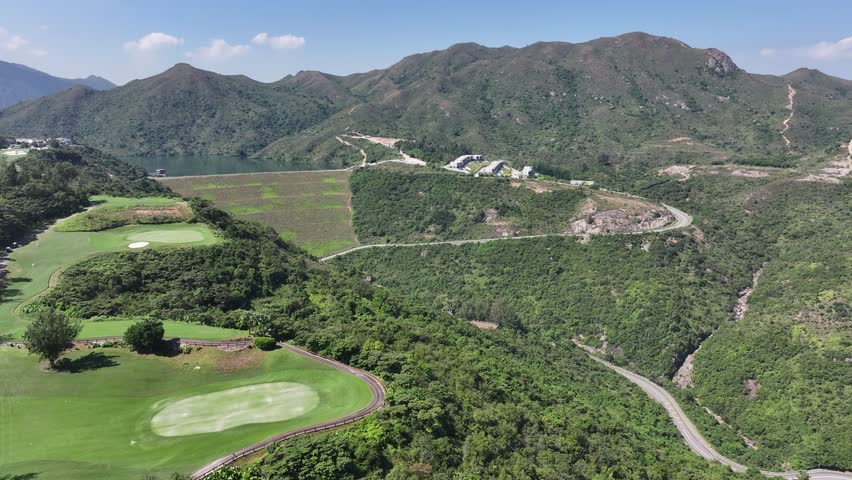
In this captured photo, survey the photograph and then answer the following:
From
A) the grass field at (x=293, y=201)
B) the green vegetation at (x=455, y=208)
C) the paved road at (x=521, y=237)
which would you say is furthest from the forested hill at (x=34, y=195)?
the green vegetation at (x=455, y=208)

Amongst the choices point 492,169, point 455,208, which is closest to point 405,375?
point 455,208

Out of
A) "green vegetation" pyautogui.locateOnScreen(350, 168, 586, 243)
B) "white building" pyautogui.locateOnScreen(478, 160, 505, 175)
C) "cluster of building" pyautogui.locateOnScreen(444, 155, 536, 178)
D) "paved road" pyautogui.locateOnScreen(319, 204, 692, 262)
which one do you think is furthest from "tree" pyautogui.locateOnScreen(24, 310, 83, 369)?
"white building" pyautogui.locateOnScreen(478, 160, 505, 175)

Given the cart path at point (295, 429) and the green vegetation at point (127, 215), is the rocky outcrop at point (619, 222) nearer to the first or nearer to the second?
the green vegetation at point (127, 215)

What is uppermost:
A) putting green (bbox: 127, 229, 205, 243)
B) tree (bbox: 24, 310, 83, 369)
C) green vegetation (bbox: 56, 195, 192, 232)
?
green vegetation (bbox: 56, 195, 192, 232)

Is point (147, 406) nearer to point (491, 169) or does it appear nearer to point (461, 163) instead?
point (491, 169)

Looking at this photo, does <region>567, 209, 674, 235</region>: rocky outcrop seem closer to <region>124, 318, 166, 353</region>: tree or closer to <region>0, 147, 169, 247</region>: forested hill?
<region>124, 318, 166, 353</region>: tree

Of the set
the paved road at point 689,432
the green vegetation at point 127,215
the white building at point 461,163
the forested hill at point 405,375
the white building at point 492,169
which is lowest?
the paved road at point 689,432
